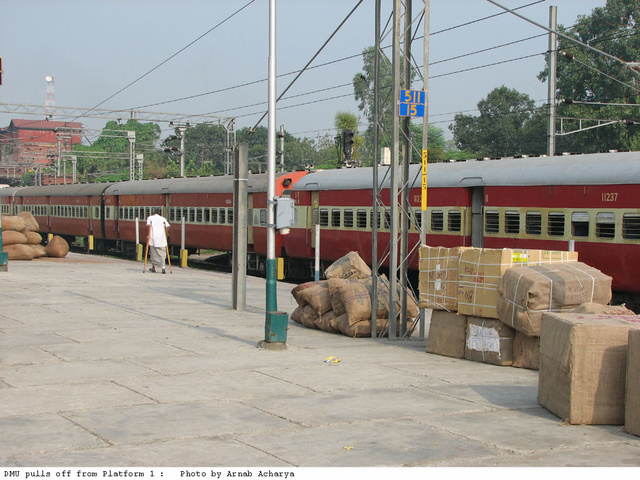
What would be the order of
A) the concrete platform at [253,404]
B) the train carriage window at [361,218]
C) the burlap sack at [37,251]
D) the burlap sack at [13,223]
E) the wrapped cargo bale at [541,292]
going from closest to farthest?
1. the concrete platform at [253,404]
2. the wrapped cargo bale at [541,292]
3. the train carriage window at [361,218]
4. the burlap sack at [13,223]
5. the burlap sack at [37,251]

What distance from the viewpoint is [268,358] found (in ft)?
39.0

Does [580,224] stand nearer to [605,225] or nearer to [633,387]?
[605,225]

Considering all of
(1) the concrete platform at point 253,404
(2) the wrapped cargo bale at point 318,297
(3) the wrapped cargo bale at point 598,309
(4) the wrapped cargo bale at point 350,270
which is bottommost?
(1) the concrete platform at point 253,404

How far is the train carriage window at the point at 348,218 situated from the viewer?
2500 centimetres

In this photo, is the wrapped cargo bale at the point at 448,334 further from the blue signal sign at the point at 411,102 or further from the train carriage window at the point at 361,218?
the train carriage window at the point at 361,218

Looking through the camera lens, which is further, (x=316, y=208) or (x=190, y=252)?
(x=190, y=252)

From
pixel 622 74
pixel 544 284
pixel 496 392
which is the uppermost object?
pixel 622 74

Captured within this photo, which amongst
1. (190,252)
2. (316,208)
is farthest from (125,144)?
(316,208)

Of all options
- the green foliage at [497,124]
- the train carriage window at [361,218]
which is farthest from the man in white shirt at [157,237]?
the green foliage at [497,124]

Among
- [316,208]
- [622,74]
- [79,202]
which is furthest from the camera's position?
[622,74]

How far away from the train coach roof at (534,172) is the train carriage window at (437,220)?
0.70m

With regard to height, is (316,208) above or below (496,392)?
above

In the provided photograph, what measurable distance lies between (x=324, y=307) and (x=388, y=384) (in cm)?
506
